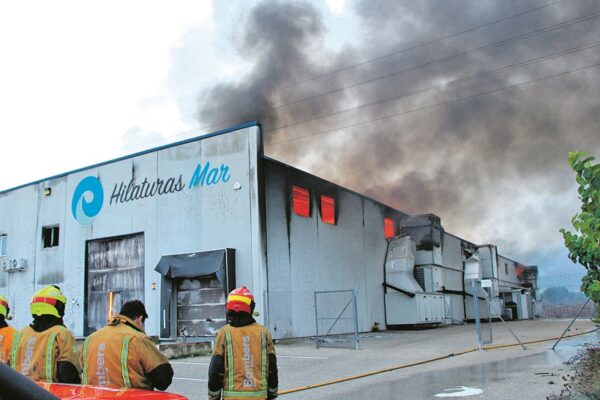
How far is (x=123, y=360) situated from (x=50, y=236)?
23554 mm

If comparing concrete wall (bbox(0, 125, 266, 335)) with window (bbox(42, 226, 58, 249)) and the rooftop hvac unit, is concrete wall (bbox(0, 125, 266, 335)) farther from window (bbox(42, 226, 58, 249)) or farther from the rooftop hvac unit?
the rooftop hvac unit

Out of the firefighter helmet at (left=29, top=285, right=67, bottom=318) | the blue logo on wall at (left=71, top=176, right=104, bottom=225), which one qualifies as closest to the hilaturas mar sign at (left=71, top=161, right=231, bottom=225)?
the blue logo on wall at (left=71, top=176, right=104, bottom=225)

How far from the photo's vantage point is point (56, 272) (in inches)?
981

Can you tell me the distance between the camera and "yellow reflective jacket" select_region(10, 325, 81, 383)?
4.74 metres

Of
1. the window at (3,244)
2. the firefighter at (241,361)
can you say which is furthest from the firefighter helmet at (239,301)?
the window at (3,244)

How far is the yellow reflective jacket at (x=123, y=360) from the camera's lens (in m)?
4.25

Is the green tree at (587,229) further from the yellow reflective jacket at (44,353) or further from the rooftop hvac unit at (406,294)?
the rooftop hvac unit at (406,294)

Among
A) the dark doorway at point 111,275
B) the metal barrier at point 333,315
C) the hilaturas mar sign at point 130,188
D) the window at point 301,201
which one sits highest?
the hilaturas mar sign at point 130,188

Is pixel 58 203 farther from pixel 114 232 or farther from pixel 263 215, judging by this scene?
pixel 263 215

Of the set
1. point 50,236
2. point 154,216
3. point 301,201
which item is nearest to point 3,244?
point 50,236

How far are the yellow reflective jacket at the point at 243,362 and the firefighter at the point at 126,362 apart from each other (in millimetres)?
810

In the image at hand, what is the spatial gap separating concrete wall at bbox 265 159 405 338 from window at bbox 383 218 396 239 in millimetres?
470

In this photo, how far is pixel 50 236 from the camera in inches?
1013

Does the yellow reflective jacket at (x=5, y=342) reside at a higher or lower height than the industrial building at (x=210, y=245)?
lower
